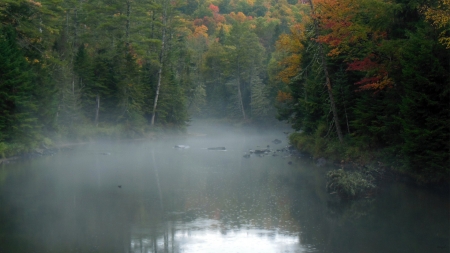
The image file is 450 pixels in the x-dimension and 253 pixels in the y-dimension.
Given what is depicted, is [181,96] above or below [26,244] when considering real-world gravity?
above

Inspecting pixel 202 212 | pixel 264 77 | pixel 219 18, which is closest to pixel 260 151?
pixel 202 212

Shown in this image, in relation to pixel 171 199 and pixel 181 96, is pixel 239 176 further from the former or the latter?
pixel 181 96

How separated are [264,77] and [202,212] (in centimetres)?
5446

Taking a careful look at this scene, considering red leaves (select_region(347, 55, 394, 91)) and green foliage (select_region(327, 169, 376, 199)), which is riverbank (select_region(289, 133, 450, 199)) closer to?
green foliage (select_region(327, 169, 376, 199))

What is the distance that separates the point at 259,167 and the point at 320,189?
7678 millimetres

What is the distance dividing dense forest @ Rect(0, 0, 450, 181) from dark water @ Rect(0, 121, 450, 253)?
9.55 feet

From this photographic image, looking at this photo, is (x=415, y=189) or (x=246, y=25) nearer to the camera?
(x=415, y=189)

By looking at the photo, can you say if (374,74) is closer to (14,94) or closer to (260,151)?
(260,151)

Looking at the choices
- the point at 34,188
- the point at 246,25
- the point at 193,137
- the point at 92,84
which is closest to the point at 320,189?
the point at 34,188

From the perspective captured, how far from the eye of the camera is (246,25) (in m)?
78.8

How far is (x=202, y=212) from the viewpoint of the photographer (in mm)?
17219

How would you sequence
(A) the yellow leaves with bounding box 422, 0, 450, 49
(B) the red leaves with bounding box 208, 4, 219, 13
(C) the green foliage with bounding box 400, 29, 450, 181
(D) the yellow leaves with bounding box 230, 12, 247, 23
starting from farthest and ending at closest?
(B) the red leaves with bounding box 208, 4, 219, 13
(D) the yellow leaves with bounding box 230, 12, 247, 23
(C) the green foliage with bounding box 400, 29, 450, 181
(A) the yellow leaves with bounding box 422, 0, 450, 49

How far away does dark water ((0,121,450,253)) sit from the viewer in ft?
44.2

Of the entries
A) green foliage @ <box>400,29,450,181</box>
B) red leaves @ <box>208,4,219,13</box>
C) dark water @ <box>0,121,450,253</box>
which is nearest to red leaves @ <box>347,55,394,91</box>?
green foliage @ <box>400,29,450,181</box>
